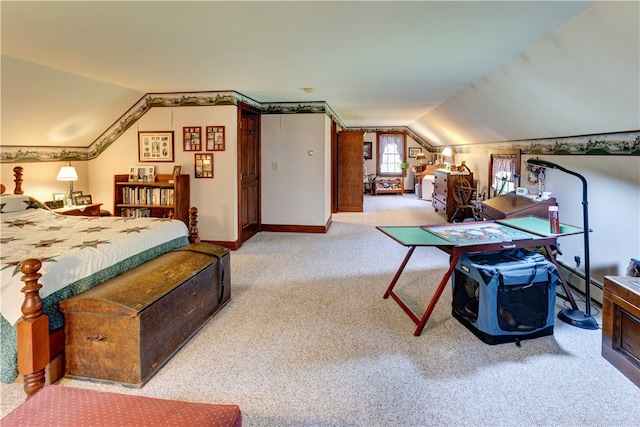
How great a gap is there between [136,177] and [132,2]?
137 inches

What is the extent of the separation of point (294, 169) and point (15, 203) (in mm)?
3685

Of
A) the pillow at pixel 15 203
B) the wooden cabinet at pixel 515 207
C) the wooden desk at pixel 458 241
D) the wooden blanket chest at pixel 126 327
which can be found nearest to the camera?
the wooden blanket chest at pixel 126 327

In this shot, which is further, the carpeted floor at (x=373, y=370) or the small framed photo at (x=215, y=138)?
the small framed photo at (x=215, y=138)

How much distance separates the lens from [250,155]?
6.04 m

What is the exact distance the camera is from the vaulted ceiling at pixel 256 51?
2.37 m

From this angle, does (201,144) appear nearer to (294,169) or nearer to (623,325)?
(294,169)

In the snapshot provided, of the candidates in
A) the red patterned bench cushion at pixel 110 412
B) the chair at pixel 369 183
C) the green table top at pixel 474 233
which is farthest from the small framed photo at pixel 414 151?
the red patterned bench cushion at pixel 110 412

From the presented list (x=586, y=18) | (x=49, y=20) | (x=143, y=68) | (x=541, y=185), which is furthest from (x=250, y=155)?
(x=586, y=18)

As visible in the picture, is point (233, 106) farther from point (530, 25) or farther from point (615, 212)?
point (615, 212)

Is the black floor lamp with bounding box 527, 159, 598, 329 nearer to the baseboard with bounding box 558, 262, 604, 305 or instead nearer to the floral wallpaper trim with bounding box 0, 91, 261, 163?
the baseboard with bounding box 558, 262, 604, 305

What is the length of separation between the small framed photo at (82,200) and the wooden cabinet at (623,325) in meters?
5.89

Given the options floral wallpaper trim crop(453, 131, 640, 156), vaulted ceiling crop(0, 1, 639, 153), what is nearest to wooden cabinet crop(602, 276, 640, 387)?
floral wallpaper trim crop(453, 131, 640, 156)

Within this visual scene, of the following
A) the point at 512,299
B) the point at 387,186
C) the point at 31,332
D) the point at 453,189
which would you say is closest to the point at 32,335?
the point at 31,332

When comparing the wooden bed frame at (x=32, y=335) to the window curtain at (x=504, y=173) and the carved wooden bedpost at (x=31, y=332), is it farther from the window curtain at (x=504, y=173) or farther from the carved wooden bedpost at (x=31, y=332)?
the window curtain at (x=504, y=173)
